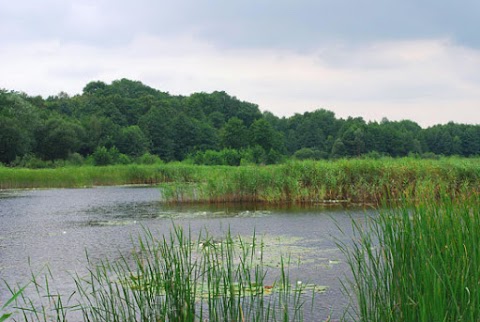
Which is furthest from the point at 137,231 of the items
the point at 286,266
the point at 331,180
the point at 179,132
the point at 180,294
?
the point at 179,132

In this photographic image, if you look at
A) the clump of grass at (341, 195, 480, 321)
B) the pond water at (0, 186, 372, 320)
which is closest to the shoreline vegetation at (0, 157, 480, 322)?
the clump of grass at (341, 195, 480, 321)

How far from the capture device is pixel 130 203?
24.6m

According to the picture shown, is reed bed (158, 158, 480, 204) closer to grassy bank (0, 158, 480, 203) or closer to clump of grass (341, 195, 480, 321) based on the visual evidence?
grassy bank (0, 158, 480, 203)

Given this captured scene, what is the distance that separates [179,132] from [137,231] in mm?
67867

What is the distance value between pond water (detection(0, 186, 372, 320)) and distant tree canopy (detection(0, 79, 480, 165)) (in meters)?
30.0

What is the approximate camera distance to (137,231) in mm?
14383

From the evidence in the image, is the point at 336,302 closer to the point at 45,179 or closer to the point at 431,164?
the point at 431,164

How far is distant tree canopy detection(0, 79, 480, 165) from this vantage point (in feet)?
192

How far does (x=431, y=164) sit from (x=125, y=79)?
90593mm

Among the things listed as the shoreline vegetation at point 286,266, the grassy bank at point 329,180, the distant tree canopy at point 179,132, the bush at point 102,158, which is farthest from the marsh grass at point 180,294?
the bush at point 102,158

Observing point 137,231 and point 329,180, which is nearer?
point 137,231

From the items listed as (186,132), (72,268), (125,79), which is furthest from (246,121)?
(72,268)

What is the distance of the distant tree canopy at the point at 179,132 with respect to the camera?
192 ft

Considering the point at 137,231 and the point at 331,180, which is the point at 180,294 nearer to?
the point at 137,231
